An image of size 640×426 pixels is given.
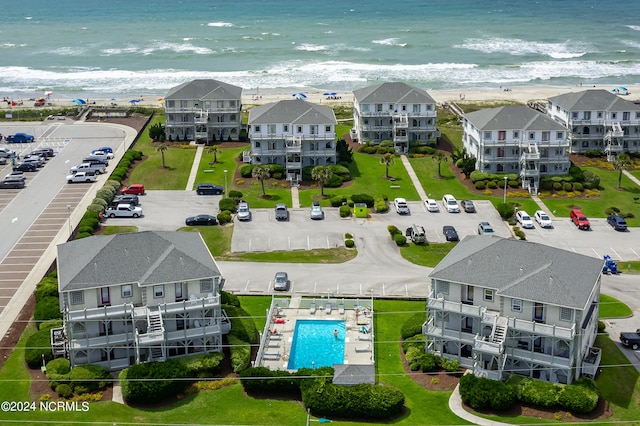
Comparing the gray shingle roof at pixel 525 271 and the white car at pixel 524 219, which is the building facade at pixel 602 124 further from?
the gray shingle roof at pixel 525 271

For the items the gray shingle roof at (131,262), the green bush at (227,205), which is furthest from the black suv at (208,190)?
the gray shingle roof at (131,262)

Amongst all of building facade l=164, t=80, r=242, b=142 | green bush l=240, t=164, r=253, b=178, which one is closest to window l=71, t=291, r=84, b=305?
green bush l=240, t=164, r=253, b=178

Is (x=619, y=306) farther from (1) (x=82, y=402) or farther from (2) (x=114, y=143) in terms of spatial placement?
(2) (x=114, y=143)

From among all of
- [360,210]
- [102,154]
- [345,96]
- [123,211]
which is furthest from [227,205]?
[345,96]

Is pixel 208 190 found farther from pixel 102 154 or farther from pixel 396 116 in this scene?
pixel 396 116

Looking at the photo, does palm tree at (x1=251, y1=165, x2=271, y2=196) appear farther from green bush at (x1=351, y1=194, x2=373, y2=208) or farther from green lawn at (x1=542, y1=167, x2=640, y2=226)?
green lawn at (x1=542, y1=167, x2=640, y2=226)
